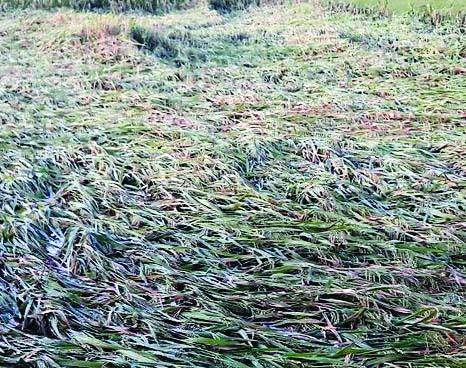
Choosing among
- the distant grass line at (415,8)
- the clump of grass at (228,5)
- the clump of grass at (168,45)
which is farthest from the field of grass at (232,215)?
the clump of grass at (228,5)

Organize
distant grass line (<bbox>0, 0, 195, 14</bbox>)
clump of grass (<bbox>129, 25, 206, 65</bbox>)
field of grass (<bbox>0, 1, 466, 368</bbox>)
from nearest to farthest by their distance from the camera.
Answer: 1. field of grass (<bbox>0, 1, 466, 368</bbox>)
2. clump of grass (<bbox>129, 25, 206, 65</bbox>)
3. distant grass line (<bbox>0, 0, 195, 14</bbox>)

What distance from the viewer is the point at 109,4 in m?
6.66

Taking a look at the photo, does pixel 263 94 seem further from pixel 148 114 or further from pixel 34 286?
pixel 34 286

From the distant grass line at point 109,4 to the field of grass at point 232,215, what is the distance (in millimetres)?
2582

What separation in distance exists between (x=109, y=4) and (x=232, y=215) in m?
5.30

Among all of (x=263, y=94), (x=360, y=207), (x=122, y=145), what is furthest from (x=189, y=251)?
(x=263, y=94)

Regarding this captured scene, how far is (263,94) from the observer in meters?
3.51

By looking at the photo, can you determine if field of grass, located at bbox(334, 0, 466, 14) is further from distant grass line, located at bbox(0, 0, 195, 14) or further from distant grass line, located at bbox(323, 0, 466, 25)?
distant grass line, located at bbox(0, 0, 195, 14)

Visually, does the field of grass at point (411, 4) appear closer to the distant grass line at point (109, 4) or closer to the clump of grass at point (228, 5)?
the clump of grass at point (228, 5)

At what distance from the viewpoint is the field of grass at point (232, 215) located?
1.42m

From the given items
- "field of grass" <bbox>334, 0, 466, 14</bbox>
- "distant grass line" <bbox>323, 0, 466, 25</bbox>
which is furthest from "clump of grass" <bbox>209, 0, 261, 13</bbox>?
"field of grass" <bbox>334, 0, 466, 14</bbox>

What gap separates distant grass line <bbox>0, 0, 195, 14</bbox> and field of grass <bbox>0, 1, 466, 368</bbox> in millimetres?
2582

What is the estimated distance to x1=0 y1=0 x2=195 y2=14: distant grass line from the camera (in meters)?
6.32

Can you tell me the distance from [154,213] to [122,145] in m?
0.72
